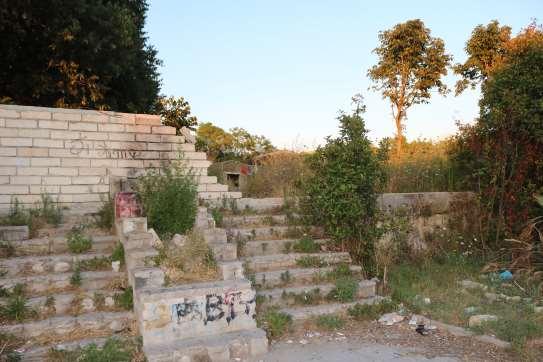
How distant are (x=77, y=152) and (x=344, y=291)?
177 inches

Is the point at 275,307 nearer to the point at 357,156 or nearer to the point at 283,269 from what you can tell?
the point at 283,269

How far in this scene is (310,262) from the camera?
6109 millimetres

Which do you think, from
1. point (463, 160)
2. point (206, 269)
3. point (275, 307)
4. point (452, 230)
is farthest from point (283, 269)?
point (463, 160)

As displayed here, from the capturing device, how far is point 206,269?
4.91 metres

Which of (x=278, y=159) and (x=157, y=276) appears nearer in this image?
(x=157, y=276)

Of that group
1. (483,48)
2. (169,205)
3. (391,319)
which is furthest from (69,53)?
(483,48)

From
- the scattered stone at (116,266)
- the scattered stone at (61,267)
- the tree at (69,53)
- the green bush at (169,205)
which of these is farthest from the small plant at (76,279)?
the tree at (69,53)

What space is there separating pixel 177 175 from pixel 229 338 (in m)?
2.49

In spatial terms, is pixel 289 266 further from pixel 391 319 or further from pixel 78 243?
pixel 78 243

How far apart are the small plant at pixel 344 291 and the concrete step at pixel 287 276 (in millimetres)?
365

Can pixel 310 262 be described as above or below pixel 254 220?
below

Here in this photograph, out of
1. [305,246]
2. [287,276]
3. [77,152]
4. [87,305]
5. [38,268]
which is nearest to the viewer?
[87,305]

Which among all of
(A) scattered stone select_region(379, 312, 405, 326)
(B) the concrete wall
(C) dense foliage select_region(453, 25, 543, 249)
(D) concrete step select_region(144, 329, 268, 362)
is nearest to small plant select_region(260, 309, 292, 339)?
(D) concrete step select_region(144, 329, 268, 362)

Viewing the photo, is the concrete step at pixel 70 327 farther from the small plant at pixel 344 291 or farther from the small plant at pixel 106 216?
the small plant at pixel 344 291
